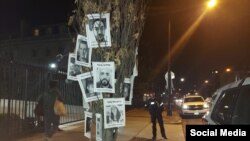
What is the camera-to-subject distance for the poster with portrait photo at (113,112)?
633 centimetres

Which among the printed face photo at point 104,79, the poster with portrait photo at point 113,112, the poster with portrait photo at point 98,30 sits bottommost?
the poster with portrait photo at point 113,112

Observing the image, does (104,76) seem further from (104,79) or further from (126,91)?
(126,91)

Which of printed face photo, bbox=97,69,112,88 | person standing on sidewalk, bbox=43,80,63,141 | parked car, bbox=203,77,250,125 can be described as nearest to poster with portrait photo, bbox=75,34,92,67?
printed face photo, bbox=97,69,112,88

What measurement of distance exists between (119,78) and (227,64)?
5478 cm

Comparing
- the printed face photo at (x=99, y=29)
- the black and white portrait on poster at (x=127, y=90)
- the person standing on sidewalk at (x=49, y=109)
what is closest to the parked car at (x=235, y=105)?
the black and white portrait on poster at (x=127, y=90)

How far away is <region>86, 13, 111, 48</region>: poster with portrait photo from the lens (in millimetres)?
6383

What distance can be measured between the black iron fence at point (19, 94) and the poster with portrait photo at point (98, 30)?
612cm

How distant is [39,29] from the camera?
260 feet

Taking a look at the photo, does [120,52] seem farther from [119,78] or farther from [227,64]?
[227,64]

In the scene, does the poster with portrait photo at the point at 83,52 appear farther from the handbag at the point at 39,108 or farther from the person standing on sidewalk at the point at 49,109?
the handbag at the point at 39,108

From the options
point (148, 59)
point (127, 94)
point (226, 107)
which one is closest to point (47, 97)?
point (127, 94)

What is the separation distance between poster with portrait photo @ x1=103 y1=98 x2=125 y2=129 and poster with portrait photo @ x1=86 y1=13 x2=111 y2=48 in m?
0.78

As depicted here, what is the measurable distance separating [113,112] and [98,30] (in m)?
1.15

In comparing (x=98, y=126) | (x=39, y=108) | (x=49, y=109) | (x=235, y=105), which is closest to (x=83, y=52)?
(x=98, y=126)
